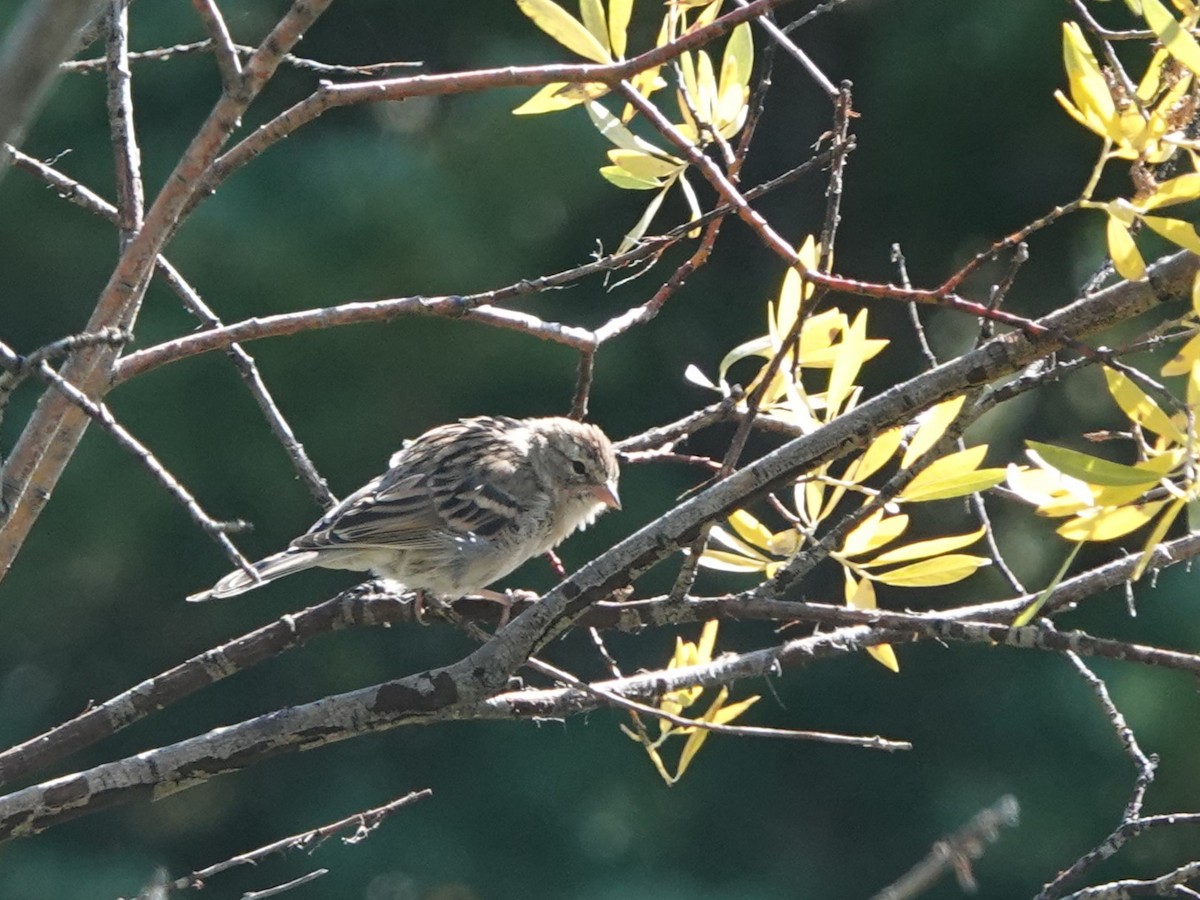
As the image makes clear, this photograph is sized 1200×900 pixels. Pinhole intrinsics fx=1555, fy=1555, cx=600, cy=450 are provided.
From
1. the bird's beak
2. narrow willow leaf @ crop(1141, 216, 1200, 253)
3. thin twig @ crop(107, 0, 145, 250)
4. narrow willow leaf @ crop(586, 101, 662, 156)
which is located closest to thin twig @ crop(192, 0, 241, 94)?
thin twig @ crop(107, 0, 145, 250)

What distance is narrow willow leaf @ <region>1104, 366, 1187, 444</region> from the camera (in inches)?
40.1

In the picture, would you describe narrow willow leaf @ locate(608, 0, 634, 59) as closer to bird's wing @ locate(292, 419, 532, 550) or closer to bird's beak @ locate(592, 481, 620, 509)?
bird's wing @ locate(292, 419, 532, 550)

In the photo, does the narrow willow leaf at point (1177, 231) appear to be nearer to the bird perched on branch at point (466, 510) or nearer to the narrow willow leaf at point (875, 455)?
the narrow willow leaf at point (875, 455)

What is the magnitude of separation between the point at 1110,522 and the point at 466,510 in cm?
219

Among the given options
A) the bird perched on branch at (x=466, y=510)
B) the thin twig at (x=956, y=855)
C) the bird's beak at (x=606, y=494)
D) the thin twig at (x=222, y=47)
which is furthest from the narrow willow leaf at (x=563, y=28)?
the bird's beak at (x=606, y=494)

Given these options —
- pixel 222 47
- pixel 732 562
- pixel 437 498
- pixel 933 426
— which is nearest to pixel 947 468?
pixel 933 426

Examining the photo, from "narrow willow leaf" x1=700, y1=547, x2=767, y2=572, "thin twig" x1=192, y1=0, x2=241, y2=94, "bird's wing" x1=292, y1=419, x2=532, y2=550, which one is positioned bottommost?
"bird's wing" x1=292, y1=419, x2=532, y2=550

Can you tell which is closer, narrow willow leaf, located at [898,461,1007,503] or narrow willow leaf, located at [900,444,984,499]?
narrow willow leaf, located at [898,461,1007,503]

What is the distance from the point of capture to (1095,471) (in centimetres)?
99

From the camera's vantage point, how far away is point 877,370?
534cm

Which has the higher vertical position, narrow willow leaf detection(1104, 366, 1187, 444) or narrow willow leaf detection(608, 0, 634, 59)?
narrow willow leaf detection(608, 0, 634, 59)

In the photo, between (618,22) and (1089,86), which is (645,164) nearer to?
(618,22)

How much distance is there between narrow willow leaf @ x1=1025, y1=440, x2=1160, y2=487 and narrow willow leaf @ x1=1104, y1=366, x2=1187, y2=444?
0.13 feet

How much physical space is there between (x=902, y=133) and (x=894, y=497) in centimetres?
425
